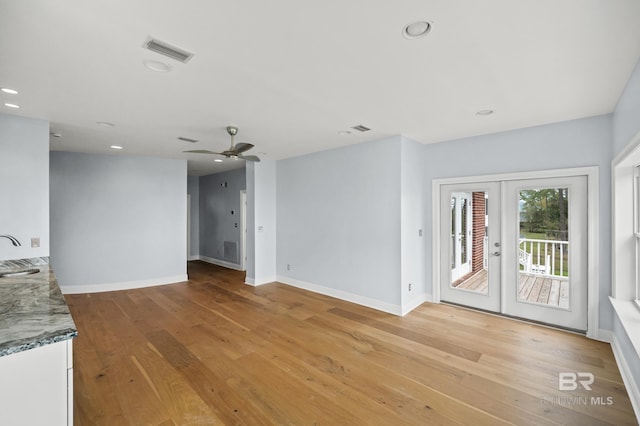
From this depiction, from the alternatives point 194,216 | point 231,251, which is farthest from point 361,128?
point 194,216

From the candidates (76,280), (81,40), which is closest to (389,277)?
(81,40)

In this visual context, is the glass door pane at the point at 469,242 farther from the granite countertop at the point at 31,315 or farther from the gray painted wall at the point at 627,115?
the granite countertop at the point at 31,315

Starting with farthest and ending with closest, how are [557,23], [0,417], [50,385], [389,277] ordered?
1. [389,277]
2. [557,23]
3. [50,385]
4. [0,417]

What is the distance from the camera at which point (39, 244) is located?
3.28m

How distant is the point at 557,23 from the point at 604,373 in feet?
9.87

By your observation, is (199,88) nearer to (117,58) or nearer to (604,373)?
(117,58)

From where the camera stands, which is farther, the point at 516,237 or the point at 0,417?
the point at 516,237

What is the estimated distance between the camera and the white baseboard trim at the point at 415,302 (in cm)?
419

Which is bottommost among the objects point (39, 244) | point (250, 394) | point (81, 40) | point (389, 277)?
point (250, 394)

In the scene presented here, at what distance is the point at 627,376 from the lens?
8.07 ft

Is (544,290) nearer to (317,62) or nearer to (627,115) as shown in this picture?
(627,115)

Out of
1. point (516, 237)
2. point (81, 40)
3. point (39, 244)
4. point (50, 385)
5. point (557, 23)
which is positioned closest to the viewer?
point (50, 385)

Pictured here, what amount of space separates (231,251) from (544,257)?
21.6 ft

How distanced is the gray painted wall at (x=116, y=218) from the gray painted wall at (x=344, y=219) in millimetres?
2327
